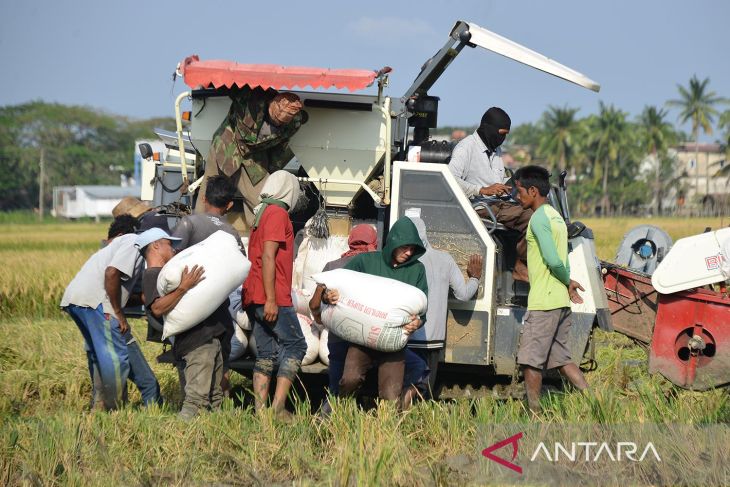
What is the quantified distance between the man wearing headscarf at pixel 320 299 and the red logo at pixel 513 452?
1.20 metres

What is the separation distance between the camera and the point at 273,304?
6.44 meters

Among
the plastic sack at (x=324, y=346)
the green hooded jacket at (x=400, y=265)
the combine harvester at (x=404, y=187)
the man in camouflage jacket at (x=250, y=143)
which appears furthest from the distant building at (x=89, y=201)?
the green hooded jacket at (x=400, y=265)

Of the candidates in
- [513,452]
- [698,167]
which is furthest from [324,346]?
[698,167]

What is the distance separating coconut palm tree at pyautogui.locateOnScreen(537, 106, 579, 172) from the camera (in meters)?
86.9

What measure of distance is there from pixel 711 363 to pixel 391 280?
249 centimetres

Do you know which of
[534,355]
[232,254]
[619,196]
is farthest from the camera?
[619,196]

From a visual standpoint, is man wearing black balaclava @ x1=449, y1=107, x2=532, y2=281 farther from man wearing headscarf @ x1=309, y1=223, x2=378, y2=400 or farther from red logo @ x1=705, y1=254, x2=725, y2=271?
red logo @ x1=705, y1=254, x2=725, y2=271

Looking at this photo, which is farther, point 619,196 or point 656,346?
point 619,196

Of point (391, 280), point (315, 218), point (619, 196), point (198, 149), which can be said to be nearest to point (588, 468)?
point (391, 280)

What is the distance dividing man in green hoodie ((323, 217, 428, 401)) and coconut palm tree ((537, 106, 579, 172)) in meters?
82.3

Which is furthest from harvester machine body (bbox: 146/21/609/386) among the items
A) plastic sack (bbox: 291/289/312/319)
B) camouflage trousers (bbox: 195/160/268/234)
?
plastic sack (bbox: 291/289/312/319)

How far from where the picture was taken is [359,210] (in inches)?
311

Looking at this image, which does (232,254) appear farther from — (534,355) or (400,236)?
(534,355)

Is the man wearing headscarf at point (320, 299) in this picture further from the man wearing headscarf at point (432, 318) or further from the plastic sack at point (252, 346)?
the plastic sack at point (252, 346)
